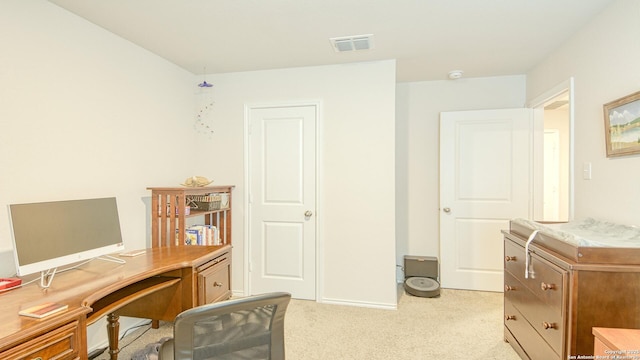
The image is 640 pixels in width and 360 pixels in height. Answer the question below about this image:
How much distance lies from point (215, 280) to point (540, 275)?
2083 millimetres

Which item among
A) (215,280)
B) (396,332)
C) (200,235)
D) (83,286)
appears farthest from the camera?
(200,235)

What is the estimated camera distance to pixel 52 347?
3.92 ft

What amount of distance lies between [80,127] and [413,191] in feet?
10.6

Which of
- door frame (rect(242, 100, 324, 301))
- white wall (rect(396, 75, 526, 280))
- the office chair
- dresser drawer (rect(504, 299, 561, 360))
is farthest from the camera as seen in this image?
white wall (rect(396, 75, 526, 280))

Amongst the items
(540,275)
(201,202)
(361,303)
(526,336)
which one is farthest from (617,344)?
(201,202)

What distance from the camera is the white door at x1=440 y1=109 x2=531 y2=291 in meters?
3.30

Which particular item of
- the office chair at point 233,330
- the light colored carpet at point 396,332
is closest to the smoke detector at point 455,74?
the light colored carpet at point 396,332

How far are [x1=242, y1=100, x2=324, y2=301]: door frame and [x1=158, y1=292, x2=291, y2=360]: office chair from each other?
6.16ft

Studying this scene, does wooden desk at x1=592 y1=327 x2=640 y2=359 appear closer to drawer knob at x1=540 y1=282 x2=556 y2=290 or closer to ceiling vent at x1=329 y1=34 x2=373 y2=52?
drawer knob at x1=540 y1=282 x2=556 y2=290

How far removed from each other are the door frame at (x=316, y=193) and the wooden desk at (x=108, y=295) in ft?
2.75

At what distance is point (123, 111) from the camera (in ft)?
8.21

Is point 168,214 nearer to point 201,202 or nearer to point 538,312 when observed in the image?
point 201,202

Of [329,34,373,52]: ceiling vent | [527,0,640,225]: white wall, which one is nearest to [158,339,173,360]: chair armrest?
[329,34,373,52]: ceiling vent

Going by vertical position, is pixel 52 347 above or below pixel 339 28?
below
